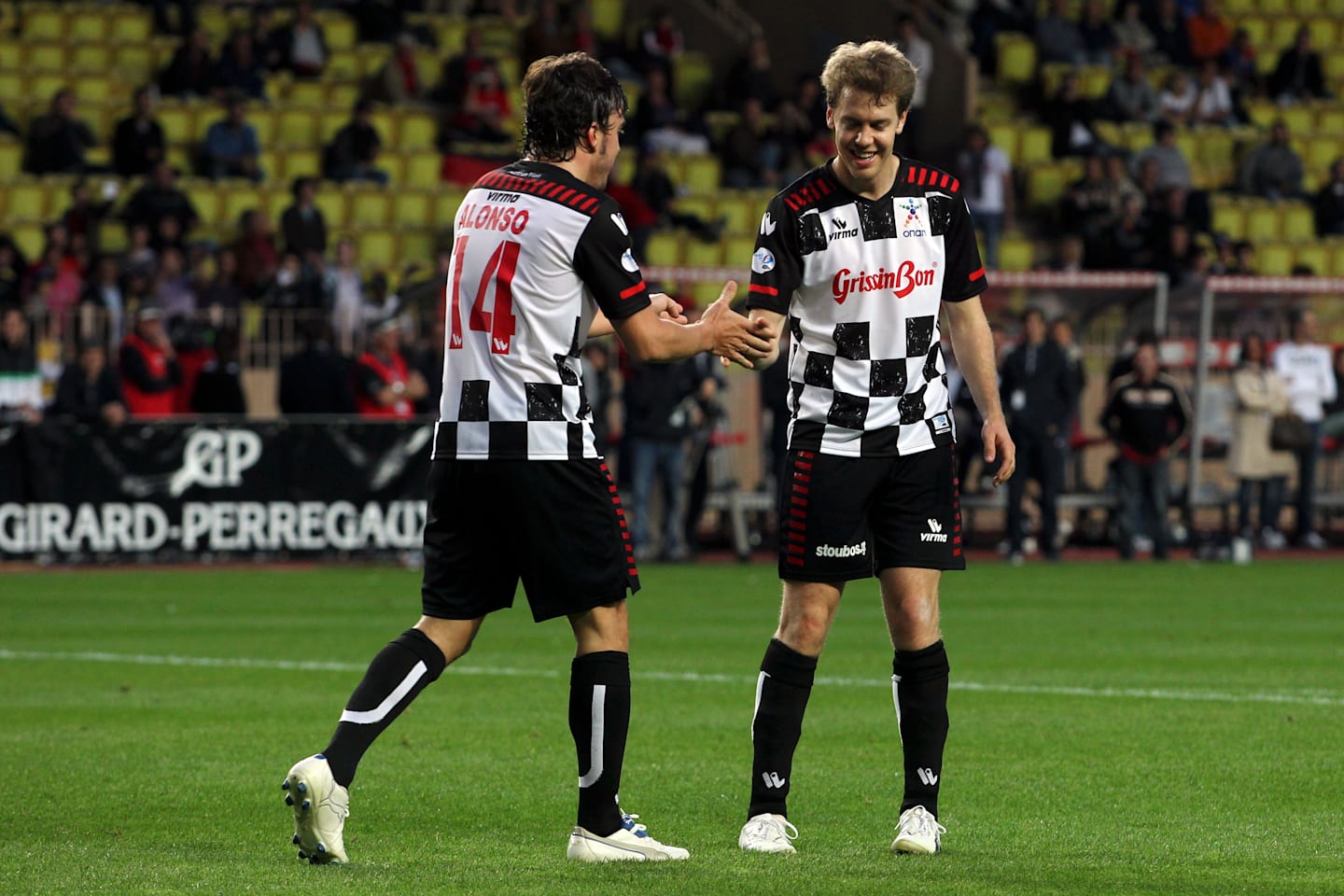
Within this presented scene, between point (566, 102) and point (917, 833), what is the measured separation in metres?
2.24

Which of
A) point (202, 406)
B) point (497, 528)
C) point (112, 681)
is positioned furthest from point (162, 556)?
point (497, 528)

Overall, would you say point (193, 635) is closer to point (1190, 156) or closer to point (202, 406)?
point (202, 406)

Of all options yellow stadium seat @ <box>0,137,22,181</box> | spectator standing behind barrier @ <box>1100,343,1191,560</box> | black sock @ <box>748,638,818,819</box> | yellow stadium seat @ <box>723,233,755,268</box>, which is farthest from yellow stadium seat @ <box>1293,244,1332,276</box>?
black sock @ <box>748,638,818,819</box>

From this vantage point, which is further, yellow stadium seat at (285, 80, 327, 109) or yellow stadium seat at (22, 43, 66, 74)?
yellow stadium seat at (285, 80, 327, 109)

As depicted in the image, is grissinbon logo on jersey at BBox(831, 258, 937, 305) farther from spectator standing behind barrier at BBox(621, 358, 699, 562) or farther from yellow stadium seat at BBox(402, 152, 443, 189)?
yellow stadium seat at BBox(402, 152, 443, 189)

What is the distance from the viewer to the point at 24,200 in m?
21.7

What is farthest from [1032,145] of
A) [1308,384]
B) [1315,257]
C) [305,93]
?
[305,93]

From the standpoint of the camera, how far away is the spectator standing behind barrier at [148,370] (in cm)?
1811

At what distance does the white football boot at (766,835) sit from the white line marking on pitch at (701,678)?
3.87m

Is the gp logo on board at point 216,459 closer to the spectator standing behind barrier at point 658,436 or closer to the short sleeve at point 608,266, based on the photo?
the spectator standing behind barrier at point 658,436

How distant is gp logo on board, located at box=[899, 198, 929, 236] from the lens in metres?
5.77

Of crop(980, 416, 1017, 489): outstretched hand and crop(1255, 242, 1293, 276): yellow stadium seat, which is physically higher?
crop(1255, 242, 1293, 276): yellow stadium seat

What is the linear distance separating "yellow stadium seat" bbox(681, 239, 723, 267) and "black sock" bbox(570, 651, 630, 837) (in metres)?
18.4

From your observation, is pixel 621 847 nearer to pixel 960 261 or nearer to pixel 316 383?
pixel 960 261
